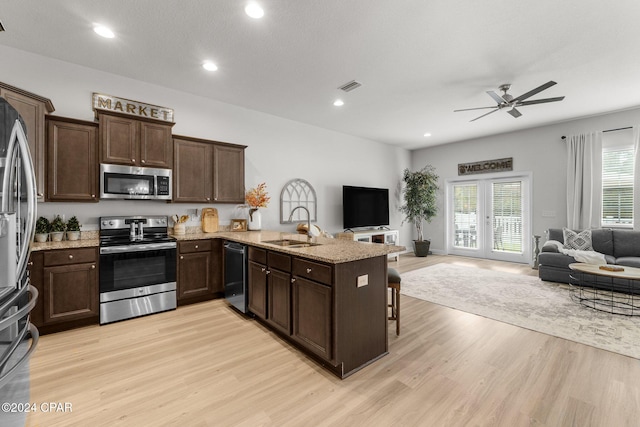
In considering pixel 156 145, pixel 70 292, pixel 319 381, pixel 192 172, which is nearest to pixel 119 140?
pixel 156 145

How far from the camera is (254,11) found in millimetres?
2379

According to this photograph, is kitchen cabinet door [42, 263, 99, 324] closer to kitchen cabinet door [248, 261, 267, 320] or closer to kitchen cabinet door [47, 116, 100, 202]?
kitchen cabinet door [47, 116, 100, 202]

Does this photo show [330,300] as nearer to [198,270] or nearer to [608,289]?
[198,270]

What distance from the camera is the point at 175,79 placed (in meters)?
3.66

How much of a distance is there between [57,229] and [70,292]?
0.78 m

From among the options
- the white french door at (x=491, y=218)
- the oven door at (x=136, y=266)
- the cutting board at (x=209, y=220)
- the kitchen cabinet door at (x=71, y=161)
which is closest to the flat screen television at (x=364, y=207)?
the white french door at (x=491, y=218)

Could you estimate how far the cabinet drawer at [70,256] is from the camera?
2.70 meters

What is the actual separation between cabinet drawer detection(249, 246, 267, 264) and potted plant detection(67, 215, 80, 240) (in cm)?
200

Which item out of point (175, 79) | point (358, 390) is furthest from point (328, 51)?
point (358, 390)

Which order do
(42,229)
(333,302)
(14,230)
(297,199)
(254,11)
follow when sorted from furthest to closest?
1. (297,199)
2. (42,229)
3. (254,11)
4. (333,302)
5. (14,230)

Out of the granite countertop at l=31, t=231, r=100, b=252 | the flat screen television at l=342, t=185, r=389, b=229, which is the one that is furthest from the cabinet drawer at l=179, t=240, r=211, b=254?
the flat screen television at l=342, t=185, r=389, b=229

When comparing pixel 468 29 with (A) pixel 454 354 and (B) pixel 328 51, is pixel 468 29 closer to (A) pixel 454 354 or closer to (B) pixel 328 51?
(B) pixel 328 51

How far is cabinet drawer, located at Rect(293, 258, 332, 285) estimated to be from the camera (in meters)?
2.07

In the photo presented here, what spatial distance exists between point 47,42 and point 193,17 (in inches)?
68.6
